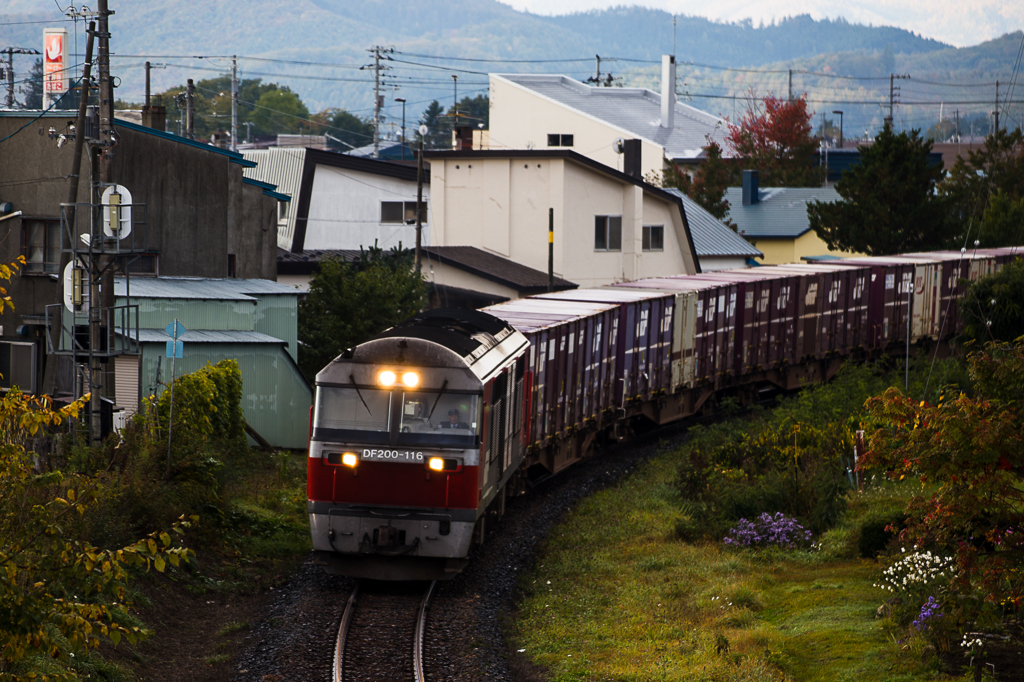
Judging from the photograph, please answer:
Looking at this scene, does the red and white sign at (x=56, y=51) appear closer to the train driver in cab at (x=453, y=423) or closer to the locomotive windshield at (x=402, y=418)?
the locomotive windshield at (x=402, y=418)

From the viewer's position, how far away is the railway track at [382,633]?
11000 millimetres

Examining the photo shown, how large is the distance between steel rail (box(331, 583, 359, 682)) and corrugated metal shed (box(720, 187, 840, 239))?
5178cm

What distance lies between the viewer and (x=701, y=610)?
42.1 ft

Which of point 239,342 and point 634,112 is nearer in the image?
point 239,342

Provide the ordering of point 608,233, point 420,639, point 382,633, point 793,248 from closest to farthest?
point 420,639
point 382,633
point 608,233
point 793,248

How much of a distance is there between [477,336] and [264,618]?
467cm

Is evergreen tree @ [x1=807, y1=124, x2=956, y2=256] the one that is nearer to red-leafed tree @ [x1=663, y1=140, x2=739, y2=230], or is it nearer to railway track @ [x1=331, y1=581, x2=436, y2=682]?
red-leafed tree @ [x1=663, y1=140, x2=739, y2=230]

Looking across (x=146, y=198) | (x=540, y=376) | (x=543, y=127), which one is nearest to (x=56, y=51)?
(x=146, y=198)

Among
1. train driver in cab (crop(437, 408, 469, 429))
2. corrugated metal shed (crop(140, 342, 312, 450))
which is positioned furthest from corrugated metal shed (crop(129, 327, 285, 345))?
train driver in cab (crop(437, 408, 469, 429))

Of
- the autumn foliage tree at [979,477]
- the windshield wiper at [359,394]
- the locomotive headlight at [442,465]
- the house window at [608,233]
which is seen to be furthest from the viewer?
the house window at [608,233]

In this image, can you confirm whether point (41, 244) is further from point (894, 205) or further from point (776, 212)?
point (776, 212)

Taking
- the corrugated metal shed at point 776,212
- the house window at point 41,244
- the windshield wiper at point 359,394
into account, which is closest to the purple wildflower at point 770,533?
the windshield wiper at point 359,394

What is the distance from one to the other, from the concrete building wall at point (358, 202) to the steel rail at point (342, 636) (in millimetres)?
30764

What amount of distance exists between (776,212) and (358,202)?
29.9 metres
